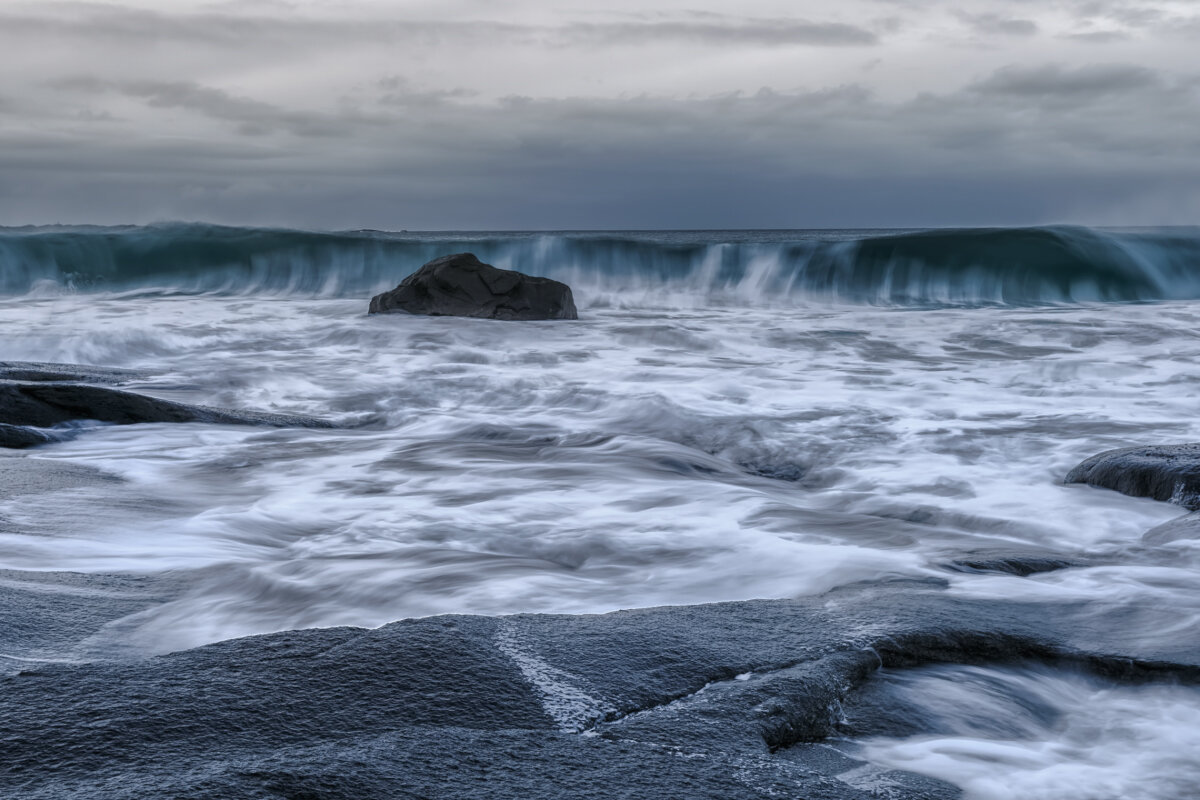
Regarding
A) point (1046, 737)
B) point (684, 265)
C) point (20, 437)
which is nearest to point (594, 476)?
point (20, 437)

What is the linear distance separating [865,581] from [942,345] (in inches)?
321

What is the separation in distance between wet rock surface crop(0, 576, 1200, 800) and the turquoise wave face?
15.4 meters

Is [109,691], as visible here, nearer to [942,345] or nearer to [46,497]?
[46,497]

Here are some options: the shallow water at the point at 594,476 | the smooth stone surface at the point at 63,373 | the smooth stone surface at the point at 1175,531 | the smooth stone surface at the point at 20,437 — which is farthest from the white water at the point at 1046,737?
the smooth stone surface at the point at 63,373

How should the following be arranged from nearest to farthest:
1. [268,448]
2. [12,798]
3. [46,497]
Result: [12,798] < [46,497] < [268,448]

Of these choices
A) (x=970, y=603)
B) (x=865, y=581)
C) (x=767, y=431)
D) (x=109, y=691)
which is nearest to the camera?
(x=109, y=691)

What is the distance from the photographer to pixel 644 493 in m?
4.41

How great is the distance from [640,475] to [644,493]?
0.37 m

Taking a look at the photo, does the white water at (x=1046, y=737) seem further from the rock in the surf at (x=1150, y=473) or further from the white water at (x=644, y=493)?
the rock in the surf at (x=1150, y=473)

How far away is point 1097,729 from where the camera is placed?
6.61 feet

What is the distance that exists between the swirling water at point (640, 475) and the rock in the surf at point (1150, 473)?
4.9 inches

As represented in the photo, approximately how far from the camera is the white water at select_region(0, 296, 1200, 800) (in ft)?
8.64

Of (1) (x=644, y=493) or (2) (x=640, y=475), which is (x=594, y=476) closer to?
(2) (x=640, y=475)

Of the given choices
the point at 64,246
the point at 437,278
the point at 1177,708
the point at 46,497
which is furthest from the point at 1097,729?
the point at 64,246
